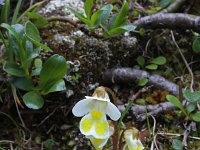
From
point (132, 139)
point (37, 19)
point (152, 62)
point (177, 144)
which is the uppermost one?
point (37, 19)

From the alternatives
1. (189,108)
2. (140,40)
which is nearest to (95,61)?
(140,40)

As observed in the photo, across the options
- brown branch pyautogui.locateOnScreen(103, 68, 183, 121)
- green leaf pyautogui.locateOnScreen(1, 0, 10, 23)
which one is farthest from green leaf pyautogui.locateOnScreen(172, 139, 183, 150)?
green leaf pyautogui.locateOnScreen(1, 0, 10, 23)

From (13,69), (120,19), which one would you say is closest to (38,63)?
(13,69)

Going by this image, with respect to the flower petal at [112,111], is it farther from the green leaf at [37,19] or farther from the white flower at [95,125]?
the green leaf at [37,19]

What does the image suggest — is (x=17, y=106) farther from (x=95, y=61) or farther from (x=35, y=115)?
(x=95, y=61)

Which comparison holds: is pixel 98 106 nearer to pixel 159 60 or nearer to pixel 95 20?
pixel 95 20

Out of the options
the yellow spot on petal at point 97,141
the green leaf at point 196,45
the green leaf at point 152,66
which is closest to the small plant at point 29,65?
the yellow spot on petal at point 97,141
